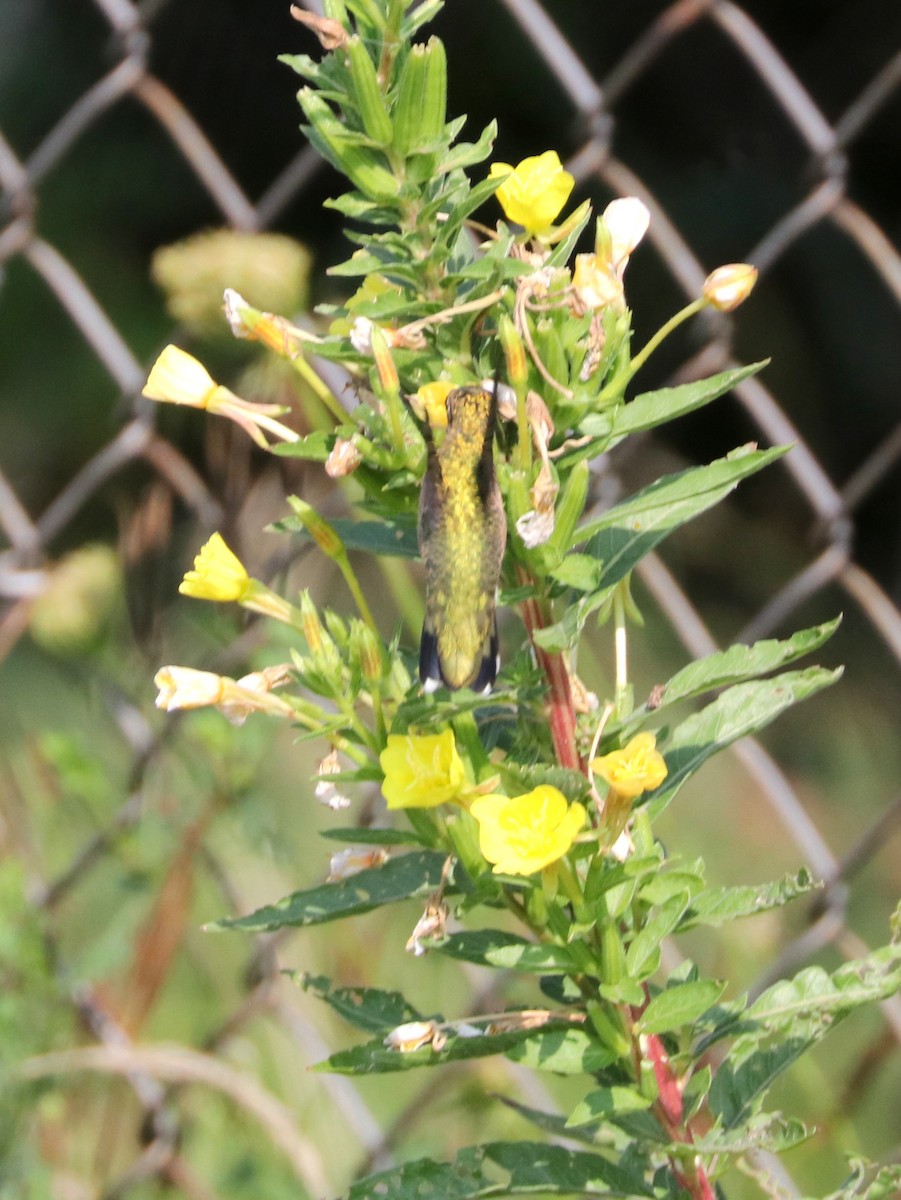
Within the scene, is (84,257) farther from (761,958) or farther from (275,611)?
(275,611)

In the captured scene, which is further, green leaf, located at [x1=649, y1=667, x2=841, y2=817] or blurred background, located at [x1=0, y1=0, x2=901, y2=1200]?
blurred background, located at [x1=0, y1=0, x2=901, y2=1200]

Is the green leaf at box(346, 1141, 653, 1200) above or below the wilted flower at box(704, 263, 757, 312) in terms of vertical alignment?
below

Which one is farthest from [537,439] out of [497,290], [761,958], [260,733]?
[761,958]

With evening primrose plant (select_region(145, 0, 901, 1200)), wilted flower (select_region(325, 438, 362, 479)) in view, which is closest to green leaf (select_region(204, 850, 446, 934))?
evening primrose plant (select_region(145, 0, 901, 1200))

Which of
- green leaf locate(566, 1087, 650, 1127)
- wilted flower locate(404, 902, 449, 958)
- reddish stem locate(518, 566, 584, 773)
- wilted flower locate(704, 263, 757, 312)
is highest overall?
wilted flower locate(704, 263, 757, 312)

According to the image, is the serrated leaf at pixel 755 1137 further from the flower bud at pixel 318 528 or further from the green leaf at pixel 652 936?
the flower bud at pixel 318 528

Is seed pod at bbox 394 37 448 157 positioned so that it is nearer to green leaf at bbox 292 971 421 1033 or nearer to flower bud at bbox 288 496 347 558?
flower bud at bbox 288 496 347 558

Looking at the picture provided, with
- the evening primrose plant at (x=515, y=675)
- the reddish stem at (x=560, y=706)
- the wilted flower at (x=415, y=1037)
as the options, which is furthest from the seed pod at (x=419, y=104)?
the wilted flower at (x=415, y=1037)
